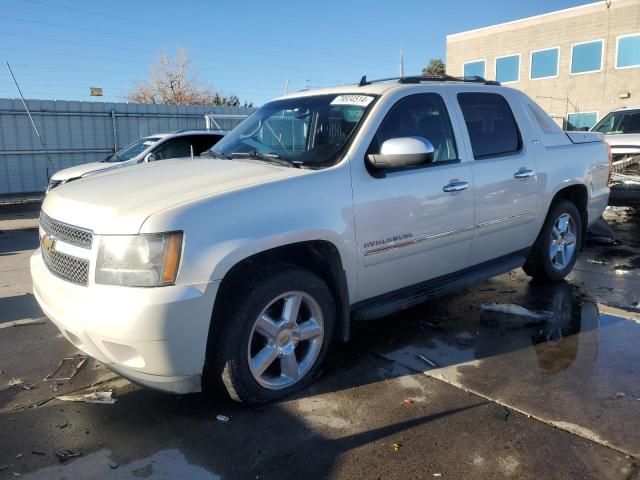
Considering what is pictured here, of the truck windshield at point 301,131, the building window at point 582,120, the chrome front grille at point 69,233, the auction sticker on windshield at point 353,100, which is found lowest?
the chrome front grille at point 69,233

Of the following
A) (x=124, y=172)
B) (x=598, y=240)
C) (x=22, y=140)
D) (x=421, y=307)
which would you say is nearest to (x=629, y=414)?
(x=421, y=307)

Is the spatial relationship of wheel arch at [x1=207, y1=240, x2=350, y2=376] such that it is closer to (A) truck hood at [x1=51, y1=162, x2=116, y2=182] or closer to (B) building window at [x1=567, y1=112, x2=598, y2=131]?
(A) truck hood at [x1=51, y1=162, x2=116, y2=182]

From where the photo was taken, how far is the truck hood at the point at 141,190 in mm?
2932

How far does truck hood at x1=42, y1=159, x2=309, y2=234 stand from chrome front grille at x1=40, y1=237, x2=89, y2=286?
0.20 meters

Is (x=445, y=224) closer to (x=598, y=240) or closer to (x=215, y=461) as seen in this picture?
(x=215, y=461)

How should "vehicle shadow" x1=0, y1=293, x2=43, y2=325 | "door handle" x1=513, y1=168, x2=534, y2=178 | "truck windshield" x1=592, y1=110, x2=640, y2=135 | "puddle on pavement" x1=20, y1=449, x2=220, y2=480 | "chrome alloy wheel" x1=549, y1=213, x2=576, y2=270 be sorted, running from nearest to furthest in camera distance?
"puddle on pavement" x1=20, y1=449, x2=220, y2=480, "door handle" x1=513, y1=168, x2=534, y2=178, "vehicle shadow" x1=0, y1=293, x2=43, y2=325, "chrome alloy wheel" x1=549, y1=213, x2=576, y2=270, "truck windshield" x1=592, y1=110, x2=640, y2=135

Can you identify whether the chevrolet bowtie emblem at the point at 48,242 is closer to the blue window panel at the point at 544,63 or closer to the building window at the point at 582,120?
the building window at the point at 582,120

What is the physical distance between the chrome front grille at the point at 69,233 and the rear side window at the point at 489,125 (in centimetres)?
293

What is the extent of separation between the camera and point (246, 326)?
123 inches

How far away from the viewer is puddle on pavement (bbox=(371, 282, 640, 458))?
322cm

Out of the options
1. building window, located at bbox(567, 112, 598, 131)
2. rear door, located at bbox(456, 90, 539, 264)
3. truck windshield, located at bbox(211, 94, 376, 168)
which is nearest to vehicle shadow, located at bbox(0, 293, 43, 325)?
truck windshield, located at bbox(211, 94, 376, 168)

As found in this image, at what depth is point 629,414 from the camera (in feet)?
10.5

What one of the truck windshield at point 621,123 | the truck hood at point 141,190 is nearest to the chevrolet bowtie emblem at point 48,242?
the truck hood at point 141,190

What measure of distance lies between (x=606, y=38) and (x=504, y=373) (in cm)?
2852
